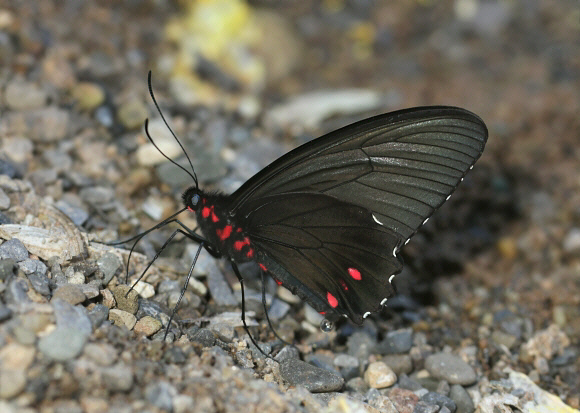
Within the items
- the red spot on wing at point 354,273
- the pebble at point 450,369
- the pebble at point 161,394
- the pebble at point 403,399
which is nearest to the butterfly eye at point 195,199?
the red spot on wing at point 354,273

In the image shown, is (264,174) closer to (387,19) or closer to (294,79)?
(294,79)

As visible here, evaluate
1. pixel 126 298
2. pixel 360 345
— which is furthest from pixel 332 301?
pixel 126 298

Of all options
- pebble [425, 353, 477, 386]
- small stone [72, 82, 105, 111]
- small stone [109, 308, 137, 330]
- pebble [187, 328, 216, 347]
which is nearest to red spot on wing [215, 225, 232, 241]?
pebble [187, 328, 216, 347]

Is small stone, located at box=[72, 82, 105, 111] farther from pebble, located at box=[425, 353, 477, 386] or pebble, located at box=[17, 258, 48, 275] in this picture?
pebble, located at box=[425, 353, 477, 386]

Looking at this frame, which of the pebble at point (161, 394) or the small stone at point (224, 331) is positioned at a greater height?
the small stone at point (224, 331)

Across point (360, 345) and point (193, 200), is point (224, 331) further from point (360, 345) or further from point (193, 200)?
point (360, 345)

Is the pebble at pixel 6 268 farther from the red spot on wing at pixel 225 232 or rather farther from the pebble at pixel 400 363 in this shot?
the pebble at pixel 400 363
